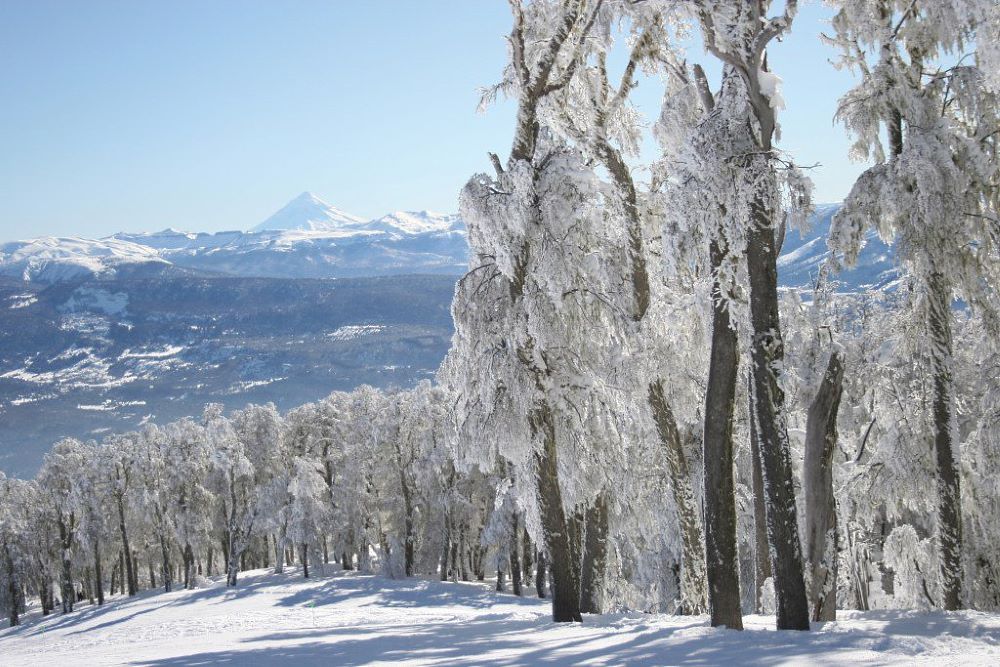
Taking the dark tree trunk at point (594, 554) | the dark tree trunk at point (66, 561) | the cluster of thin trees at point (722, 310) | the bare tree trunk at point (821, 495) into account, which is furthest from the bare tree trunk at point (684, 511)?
the dark tree trunk at point (66, 561)

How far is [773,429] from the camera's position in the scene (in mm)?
8898

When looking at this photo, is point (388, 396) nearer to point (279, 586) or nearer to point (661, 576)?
point (279, 586)

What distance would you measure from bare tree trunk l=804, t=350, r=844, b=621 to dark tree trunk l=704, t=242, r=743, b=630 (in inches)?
61.4

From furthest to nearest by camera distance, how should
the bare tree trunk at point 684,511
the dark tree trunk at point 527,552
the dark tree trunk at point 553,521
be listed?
1. the dark tree trunk at point 527,552
2. the bare tree trunk at point 684,511
3. the dark tree trunk at point 553,521

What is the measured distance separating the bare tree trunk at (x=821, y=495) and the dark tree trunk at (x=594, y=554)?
487 centimetres

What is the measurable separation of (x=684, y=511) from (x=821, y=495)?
9.56ft

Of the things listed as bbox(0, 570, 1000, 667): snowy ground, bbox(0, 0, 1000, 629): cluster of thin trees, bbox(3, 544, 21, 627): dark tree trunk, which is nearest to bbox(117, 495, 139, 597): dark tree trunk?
bbox(3, 544, 21, 627): dark tree trunk

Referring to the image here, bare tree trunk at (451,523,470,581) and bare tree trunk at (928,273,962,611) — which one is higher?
bare tree trunk at (928,273,962,611)

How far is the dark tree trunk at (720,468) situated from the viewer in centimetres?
955

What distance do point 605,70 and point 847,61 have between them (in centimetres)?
384

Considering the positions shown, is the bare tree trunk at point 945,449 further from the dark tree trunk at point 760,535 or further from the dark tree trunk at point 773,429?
the dark tree trunk at point 773,429

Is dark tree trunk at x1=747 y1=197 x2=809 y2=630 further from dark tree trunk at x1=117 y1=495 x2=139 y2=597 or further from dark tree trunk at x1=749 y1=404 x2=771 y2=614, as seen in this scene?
dark tree trunk at x1=117 y1=495 x2=139 y2=597

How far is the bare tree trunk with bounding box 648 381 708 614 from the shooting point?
13.2m

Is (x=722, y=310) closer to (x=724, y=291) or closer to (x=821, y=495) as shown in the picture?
(x=724, y=291)
